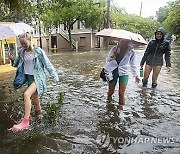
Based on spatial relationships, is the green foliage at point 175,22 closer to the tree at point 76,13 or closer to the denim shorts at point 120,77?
the tree at point 76,13

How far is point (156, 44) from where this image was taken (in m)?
8.64

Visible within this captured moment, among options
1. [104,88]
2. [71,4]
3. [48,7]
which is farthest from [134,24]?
[104,88]

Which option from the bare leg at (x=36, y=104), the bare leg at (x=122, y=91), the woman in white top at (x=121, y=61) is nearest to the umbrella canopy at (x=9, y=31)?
the bare leg at (x=36, y=104)

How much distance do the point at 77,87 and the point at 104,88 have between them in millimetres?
966

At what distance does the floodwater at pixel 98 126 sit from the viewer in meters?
4.51

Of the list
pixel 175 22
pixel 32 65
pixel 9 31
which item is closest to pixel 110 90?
pixel 32 65

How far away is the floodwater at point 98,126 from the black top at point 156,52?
960 millimetres

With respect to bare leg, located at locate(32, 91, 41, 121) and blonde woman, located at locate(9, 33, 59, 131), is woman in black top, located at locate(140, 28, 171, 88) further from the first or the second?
blonde woman, located at locate(9, 33, 59, 131)

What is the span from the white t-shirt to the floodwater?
3.59 feet

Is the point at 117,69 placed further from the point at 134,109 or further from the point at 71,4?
the point at 71,4

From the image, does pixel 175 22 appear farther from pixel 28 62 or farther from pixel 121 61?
pixel 28 62

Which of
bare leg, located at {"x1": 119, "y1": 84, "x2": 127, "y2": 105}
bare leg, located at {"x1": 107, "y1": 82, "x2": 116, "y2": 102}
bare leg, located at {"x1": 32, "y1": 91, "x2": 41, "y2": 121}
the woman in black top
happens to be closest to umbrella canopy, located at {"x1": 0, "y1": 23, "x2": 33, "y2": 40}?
bare leg, located at {"x1": 32, "y1": 91, "x2": 41, "y2": 121}

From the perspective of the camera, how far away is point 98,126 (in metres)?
5.59

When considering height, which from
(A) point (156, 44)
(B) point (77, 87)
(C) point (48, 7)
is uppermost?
(C) point (48, 7)
